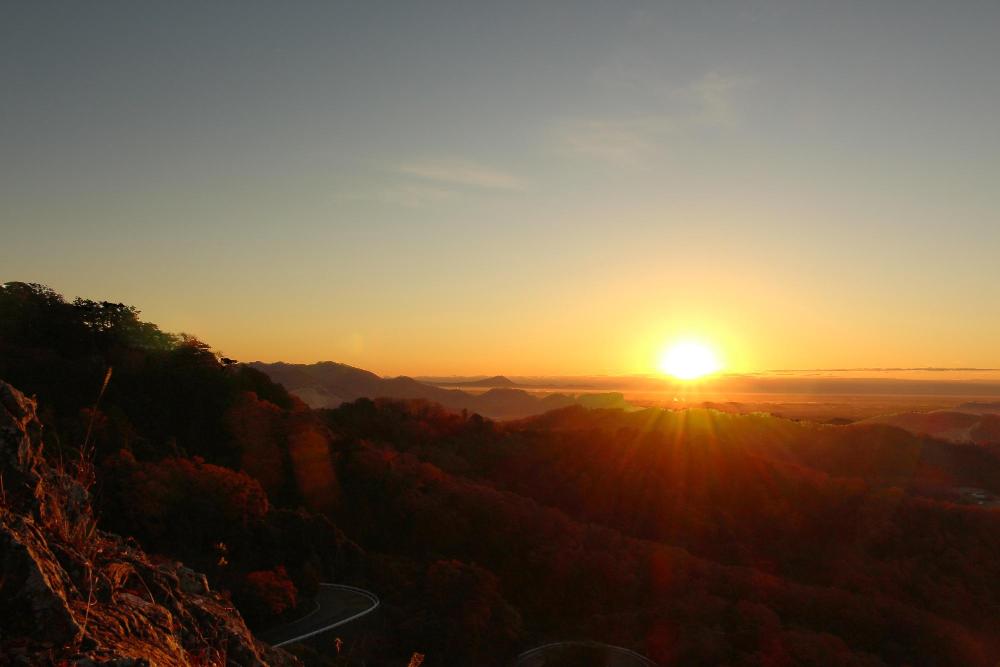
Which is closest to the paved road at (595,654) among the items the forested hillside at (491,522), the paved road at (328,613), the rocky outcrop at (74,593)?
the forested hillside at (491,522)

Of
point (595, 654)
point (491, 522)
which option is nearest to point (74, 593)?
point (595, 654)

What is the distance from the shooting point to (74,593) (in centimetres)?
333

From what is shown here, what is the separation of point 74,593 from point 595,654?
46.7 ft

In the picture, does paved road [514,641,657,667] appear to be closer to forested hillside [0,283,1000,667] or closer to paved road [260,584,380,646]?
forested hillside [0,283,1000,667]

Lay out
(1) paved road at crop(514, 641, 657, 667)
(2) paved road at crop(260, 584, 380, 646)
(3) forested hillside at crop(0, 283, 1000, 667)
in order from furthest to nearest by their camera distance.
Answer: (3) forested hillside at crop(0, 283, 1000, 667) → (1) paved road at crop(514, 641, 657, 667) → (2) paved road at crop(260, 584, 380, 646)

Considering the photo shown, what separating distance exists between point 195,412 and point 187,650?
26.7m

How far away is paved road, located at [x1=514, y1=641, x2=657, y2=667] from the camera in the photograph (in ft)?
52.7

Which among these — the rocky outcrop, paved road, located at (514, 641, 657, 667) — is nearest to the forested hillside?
paved road, located at (514, 641, 657, 667)

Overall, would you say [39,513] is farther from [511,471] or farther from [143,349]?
[511,471]

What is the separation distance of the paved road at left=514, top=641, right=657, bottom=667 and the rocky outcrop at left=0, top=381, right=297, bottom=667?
1236cm

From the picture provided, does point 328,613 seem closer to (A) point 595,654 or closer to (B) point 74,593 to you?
(A) point 595,654

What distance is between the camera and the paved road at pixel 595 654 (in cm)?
1606

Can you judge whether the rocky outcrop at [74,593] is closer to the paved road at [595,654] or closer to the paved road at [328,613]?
the paved road at [328,613]

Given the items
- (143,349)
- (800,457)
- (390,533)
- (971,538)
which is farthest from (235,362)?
(800,457)
